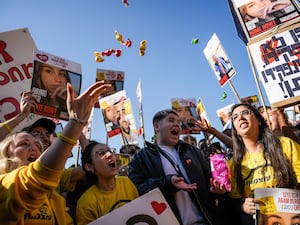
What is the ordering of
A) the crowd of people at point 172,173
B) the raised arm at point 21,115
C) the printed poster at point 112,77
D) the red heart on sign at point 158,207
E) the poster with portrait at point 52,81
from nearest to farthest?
the crowd of people at point 172,173 < the red heart on sign at point 158,207 < the raised arm at point 21,115 < the poster with portrait at point 52,81 < the printed poster at point 112,77

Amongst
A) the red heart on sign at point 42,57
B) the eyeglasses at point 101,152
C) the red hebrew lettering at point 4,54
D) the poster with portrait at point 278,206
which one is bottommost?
the poster with portrait at point 278,206

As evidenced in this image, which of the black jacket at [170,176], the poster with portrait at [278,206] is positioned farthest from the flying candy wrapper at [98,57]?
the poster with portrait at [278,206]

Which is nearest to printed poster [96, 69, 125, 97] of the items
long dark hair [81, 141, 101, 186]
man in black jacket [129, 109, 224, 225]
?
man in black jacket [129, 109, 224, 225]

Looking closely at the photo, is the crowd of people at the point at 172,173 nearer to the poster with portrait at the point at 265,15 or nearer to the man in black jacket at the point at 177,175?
the man in black jacket at the point at 177,175

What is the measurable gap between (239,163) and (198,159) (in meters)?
0.50

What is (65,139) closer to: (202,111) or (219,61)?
(219,61)

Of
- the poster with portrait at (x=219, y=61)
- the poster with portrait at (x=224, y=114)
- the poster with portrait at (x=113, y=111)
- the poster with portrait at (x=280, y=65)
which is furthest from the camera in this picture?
the poster with portrait at (x=224, y=114)

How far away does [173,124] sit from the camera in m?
3.34

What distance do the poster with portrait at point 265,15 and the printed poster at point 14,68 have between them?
2744 mm

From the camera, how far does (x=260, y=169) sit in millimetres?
2531

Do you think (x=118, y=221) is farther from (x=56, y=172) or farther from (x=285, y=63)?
(x=285, y=63)

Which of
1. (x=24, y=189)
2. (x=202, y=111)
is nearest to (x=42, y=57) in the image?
(x=24, y=189)

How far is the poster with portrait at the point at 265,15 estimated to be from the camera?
141 inches

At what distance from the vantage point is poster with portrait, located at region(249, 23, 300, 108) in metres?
3.19
